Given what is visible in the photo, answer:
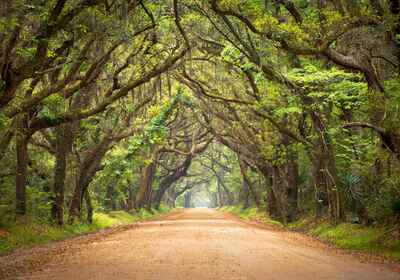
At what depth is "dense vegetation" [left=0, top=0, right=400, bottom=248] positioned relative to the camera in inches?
563

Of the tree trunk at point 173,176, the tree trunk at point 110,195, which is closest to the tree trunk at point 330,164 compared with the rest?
the tree trunk at point 110,195

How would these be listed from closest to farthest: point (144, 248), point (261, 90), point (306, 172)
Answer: point (144, 248) → point (261, 90) → point (306, 172)

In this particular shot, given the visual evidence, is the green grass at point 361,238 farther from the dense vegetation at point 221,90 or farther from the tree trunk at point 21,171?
the tree trunk at point 21,171

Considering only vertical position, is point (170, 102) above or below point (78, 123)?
above

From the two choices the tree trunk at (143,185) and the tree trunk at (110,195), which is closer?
the tree trunk at (110,195)

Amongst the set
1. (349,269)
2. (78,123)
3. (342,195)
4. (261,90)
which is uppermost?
(261,90)

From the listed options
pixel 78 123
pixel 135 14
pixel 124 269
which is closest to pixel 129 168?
pixel 78 123

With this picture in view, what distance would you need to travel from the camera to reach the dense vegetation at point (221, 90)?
14297 mm

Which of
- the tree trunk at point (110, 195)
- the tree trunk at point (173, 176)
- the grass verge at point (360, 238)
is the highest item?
the tree trunk at point (173, 176)

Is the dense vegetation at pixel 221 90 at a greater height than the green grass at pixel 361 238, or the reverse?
the dense vegetation at pixel 221 90

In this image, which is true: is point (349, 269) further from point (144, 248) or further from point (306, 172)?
point (306, 172)

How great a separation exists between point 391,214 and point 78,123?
1386cm

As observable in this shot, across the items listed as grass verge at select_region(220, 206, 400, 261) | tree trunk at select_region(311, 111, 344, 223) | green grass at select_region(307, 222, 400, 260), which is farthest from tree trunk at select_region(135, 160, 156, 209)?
green grass at select_region(307, 222, 400, 260)

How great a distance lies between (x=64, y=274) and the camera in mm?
9914
